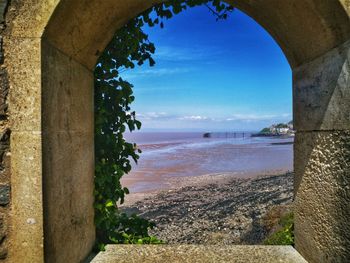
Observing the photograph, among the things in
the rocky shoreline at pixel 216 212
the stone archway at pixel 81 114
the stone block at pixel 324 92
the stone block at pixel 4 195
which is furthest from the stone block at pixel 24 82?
the rocky shoreline at pixel 216 212

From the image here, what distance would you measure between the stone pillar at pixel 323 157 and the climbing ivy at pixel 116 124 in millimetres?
1712

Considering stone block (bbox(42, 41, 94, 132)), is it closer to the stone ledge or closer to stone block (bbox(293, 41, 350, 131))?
the stone ledge

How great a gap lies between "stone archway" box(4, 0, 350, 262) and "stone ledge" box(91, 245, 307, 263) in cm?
20

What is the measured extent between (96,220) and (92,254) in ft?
1.10

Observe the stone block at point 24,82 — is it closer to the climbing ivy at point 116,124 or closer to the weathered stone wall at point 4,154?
the weathered stone wall at point 4,154

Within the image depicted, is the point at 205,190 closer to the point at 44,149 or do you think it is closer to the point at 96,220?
the point at 96,220

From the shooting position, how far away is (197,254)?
2920mm

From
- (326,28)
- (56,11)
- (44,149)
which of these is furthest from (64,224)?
(326,28)

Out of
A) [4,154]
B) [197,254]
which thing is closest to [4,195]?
[4,154]

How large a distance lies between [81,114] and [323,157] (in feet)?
7.00

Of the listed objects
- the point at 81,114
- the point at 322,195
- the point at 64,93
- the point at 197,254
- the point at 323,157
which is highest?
the point at 64,93

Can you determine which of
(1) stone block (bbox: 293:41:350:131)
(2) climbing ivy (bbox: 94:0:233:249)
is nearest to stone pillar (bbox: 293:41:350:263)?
(1) stone block (bbox: 293:41:350:131)

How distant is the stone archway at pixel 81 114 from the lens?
205 centimetres

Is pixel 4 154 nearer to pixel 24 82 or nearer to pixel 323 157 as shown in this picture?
pixel 24 82
